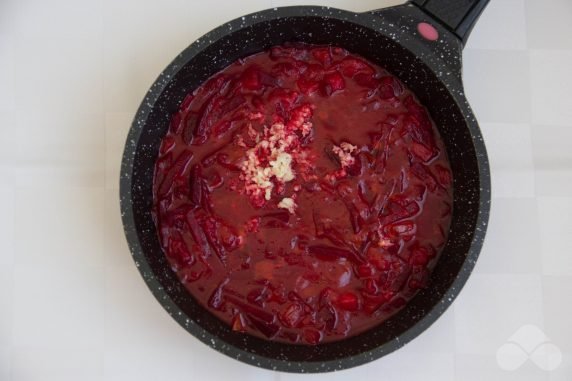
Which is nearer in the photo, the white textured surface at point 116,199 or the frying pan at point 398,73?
the frying pan at point 398,73

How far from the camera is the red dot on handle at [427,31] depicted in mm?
1646

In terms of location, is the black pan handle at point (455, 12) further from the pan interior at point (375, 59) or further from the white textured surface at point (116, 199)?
the white textured surface at point (116, 199)

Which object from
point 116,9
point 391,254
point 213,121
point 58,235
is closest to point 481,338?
point 391,254

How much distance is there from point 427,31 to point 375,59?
0.18m

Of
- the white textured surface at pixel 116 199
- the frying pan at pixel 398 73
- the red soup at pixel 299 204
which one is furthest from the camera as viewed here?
the white textured surface at pixel 116 199

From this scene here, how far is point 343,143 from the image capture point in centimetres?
170
